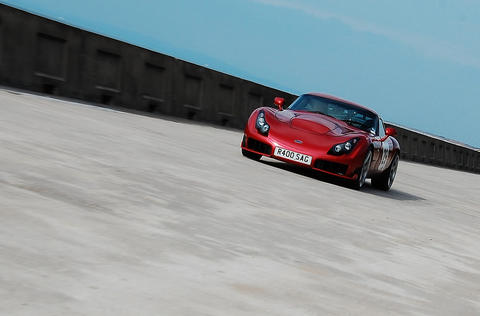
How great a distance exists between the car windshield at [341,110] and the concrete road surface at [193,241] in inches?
97.2

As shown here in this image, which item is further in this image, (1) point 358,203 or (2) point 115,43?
(2) point 115,43

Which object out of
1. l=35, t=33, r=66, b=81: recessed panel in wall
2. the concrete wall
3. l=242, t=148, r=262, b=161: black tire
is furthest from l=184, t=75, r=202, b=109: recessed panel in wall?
l=242, t=148, r=262, b=161: black tire

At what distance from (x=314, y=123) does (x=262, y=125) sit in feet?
2.18

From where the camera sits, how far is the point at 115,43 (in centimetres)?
1823

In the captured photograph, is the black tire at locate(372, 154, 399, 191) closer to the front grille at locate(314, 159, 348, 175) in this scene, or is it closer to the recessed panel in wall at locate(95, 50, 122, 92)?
the front grille at locate(314, 159, 348, 175)

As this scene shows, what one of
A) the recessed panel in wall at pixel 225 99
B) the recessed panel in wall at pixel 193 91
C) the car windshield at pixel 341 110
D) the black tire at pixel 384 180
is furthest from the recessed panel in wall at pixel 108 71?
the black tire at pixel 384 180

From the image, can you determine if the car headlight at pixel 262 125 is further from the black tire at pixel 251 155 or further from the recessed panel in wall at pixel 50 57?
the recessed panel in wall at pixel 50 57

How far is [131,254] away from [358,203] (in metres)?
5.50

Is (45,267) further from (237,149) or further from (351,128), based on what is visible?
(237,149)

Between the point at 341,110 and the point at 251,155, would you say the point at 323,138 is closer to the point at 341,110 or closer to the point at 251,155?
the point at 251,155

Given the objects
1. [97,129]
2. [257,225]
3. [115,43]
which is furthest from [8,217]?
[115,43]

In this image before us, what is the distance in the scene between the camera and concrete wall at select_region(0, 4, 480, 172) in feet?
51.0

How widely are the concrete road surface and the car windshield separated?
2469mm

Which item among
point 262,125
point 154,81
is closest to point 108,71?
point 154,81
